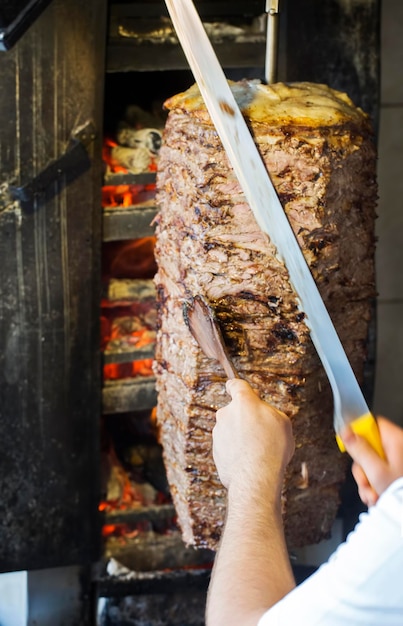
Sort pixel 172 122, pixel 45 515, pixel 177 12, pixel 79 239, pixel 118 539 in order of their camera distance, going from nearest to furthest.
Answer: pixel 177 12 → pixel 172 122 → pixel 79 239 → pixel 45 515 → pixel 118 539

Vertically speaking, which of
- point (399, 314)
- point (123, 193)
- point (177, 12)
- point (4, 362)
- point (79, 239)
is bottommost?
point (4, 362)

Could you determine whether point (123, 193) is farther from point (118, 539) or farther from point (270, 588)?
point (270, 588)

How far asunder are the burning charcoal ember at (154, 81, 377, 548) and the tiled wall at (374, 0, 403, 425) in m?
0.93

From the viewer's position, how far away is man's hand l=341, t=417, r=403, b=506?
1645 mm

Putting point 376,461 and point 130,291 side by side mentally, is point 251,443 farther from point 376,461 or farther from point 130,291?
point 130,291

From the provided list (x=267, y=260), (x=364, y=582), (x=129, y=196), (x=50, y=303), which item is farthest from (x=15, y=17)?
(x=364, y=582)

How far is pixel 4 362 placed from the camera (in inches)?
105

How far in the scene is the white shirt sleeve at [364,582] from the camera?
1.30m

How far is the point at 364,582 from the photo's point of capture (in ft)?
4.31

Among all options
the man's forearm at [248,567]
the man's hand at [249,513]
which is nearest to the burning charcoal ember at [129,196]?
the man's hand at [249,513]

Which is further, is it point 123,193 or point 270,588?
point 123,193

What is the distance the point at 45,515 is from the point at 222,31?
69.4 inches

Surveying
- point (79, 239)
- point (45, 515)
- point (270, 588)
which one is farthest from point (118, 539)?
point (270, 588)

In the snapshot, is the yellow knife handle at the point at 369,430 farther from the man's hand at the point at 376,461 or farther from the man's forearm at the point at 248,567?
the man's forearm at the point at 248,567
